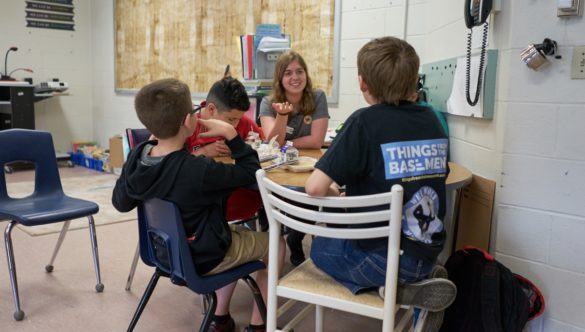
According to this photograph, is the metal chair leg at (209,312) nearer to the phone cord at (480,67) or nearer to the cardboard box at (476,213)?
the cardboard box at (476,213)

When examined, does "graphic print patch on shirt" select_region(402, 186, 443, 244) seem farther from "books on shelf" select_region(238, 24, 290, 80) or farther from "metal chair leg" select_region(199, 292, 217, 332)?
"books on shelf" select_region(238, 24, 290, 80)

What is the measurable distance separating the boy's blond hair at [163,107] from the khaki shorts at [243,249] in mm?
435

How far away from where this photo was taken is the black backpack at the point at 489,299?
1668 mm

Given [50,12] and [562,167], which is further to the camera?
[50,12]

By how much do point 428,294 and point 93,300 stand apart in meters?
1.68

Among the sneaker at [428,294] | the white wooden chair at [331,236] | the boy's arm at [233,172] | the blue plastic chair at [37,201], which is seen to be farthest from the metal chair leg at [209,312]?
the blue plastic chair at [37,201]

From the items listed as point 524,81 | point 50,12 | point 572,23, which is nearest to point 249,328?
point 524,81

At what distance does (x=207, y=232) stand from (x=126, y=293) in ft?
3.55

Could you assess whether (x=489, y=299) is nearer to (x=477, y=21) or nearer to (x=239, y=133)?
(x=477, y=21)

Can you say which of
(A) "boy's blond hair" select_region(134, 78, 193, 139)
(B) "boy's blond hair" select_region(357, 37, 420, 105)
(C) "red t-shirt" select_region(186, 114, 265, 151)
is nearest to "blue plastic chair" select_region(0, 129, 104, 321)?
A: (C) "red t-shirt" select_region(186, 114, 265, 151)

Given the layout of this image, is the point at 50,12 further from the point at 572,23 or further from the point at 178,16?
the point at 572,23

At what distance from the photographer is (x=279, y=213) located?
143 cm

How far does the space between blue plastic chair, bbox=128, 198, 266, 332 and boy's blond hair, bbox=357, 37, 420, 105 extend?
2.36ft

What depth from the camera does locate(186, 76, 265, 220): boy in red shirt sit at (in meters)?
2.10
